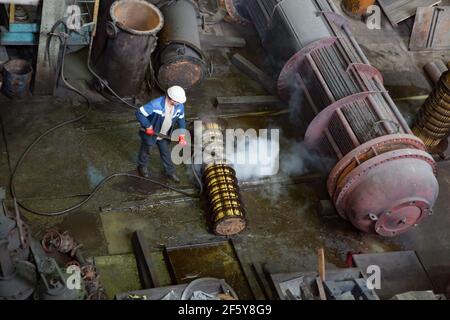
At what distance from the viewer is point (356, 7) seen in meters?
12.7

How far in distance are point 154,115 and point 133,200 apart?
1.31 metres

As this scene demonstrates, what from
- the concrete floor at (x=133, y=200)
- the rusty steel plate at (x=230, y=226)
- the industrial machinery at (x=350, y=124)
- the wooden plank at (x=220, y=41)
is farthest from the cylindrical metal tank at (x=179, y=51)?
the rusty steel plate at (x=230, y=226)

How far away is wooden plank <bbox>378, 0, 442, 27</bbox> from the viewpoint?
1277 cm

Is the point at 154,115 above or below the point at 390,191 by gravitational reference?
below

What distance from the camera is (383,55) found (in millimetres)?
12234

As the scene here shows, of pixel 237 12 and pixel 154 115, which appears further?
pixel 237 12

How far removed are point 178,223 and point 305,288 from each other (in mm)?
2413

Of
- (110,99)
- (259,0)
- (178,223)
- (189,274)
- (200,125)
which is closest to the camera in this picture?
(189,274)

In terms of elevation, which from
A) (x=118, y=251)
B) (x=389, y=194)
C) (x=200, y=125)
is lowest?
(x=118, y=251)

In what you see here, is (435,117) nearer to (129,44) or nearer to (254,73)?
(254,73)

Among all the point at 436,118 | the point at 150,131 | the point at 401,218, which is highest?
the point at 436,118

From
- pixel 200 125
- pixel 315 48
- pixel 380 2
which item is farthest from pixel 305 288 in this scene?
pixel 380 2

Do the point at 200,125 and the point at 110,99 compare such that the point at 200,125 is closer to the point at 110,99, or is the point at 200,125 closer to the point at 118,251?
the point at 110,99

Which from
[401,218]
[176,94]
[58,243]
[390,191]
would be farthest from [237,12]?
[58,243]
